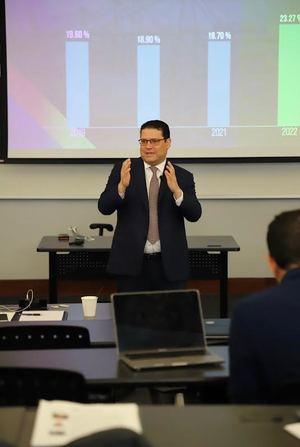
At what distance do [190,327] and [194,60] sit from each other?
171 inches

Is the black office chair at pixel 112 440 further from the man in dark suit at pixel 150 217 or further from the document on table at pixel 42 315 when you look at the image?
the man in dark suit at pixel 150 217

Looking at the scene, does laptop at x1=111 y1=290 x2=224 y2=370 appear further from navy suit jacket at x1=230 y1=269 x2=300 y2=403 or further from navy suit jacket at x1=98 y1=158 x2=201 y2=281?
navy suit jacket at x1=98 y1=158 x2=201 y2=281

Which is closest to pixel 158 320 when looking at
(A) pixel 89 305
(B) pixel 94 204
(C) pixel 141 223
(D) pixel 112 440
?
(A) pixel 89 305

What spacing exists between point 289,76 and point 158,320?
4503mm

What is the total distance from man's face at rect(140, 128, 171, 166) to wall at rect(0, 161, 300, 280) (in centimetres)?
246

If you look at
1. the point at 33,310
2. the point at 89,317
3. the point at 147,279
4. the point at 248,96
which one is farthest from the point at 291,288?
the point at 248,96

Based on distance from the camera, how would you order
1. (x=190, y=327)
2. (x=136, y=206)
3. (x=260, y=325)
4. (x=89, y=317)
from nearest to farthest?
(x=260, y=325) < (x=190, y=327) < (x=89, y=317) < (x=136, y=206)

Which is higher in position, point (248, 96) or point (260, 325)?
point (248, 96)

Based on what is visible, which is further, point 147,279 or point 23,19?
point 23,19

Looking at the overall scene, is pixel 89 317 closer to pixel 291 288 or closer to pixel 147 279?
pixel 147 279

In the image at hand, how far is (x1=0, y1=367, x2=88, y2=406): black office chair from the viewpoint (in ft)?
6.97

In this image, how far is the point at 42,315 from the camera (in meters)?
3.51

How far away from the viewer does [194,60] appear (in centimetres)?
648

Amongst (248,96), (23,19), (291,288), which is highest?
(23,19)
